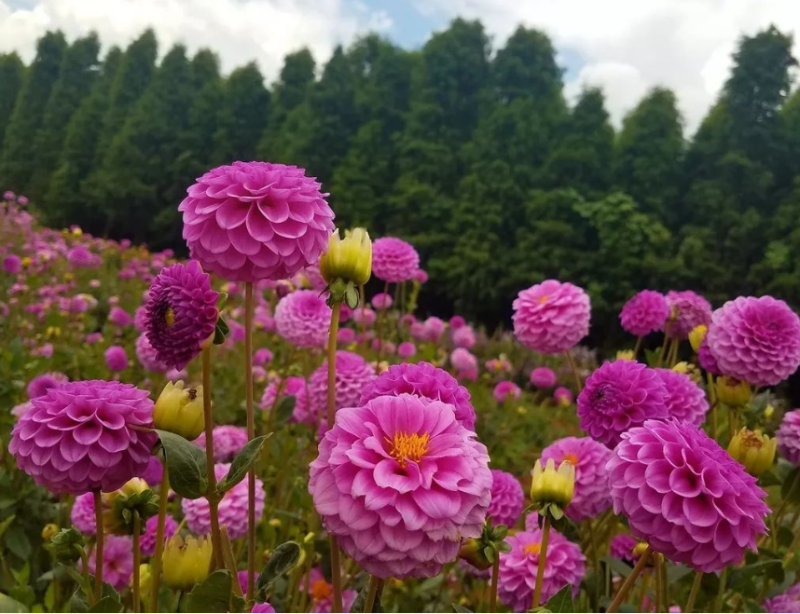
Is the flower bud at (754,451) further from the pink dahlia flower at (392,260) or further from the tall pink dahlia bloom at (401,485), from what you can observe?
the pink dahlia flower at (392,260)

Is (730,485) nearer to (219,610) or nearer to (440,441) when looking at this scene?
(440,441)

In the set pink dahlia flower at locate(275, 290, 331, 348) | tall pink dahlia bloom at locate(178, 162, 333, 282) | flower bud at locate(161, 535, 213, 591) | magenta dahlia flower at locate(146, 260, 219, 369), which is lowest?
flower bud at locate(161, 535, 213, 591)

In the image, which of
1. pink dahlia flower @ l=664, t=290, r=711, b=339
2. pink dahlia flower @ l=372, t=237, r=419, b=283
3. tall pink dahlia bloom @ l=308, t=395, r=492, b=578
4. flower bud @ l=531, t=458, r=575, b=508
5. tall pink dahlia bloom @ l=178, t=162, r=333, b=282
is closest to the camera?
tall pink dahlia bloom @ l=308, t=395, r=492, b=578

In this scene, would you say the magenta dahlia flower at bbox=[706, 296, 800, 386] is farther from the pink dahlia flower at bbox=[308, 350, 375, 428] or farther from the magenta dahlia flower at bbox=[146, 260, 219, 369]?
the magenta dahlia flower at bbox=[146, 260, 219, 369]

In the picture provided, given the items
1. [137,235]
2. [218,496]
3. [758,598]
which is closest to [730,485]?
[218,496]

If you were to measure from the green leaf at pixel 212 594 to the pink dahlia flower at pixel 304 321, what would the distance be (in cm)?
107

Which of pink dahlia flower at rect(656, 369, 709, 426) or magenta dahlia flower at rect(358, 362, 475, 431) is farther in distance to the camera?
pink dahlia flower at rect(656, 369, 709, 426)

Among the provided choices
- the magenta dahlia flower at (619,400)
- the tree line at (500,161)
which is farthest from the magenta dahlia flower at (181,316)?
the tree line at (500,161)

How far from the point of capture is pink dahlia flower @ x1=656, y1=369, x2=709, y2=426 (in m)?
0.88

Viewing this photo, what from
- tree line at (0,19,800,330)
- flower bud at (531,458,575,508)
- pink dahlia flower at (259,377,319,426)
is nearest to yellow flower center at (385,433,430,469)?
flower bud at (531,458,575,508)

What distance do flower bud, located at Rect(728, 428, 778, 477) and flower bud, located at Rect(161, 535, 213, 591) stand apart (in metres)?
0.60

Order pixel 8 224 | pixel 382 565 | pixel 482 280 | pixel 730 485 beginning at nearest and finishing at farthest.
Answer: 1. pixel 382 565
2. pixel 730 485
3. pixel 8 224
4. pixel 482 280

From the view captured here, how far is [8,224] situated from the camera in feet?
22.9

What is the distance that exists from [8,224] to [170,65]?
260 inches
